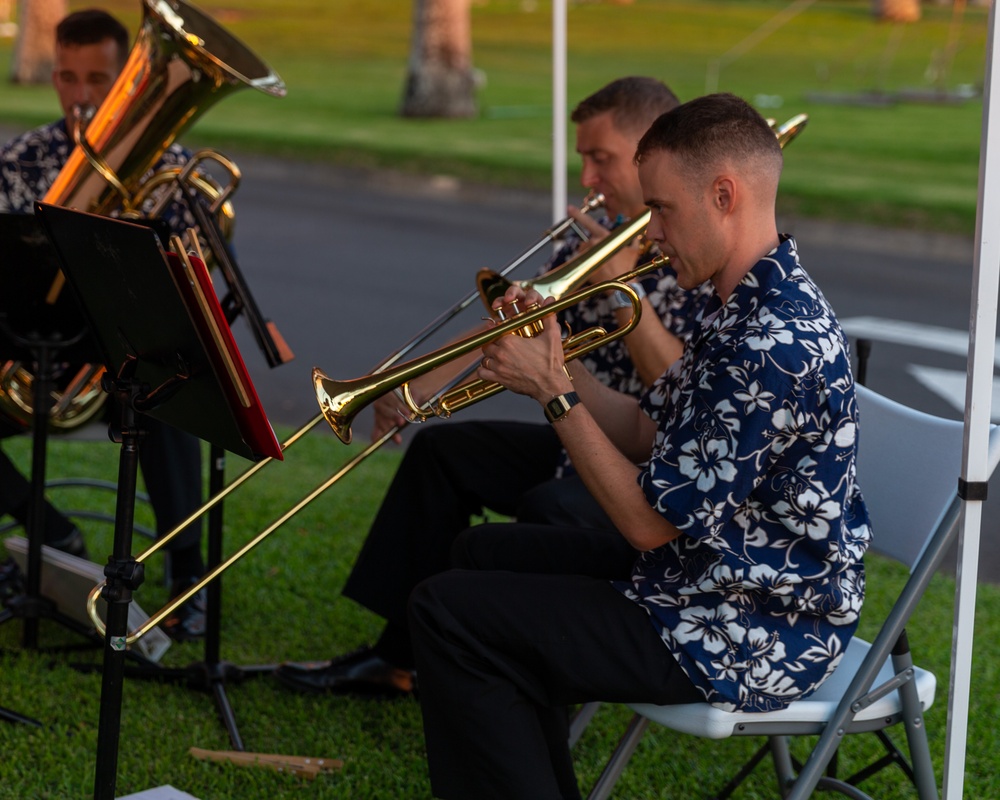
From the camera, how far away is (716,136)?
7.64ft

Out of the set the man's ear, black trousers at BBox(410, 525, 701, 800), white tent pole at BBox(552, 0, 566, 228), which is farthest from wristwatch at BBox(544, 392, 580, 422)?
white tent pole at BBox(552, 0, 566, 228)

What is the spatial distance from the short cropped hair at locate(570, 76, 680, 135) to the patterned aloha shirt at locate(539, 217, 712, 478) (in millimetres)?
245

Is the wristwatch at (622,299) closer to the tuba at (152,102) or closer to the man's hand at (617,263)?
the man's hand at (617,263)

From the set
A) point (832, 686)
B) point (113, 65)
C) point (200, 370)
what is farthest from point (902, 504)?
point (113, 65)

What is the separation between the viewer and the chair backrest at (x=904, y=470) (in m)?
2.47

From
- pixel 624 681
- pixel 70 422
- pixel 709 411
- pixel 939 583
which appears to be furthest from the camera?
pixel 939 583

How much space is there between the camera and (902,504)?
2.58 meters

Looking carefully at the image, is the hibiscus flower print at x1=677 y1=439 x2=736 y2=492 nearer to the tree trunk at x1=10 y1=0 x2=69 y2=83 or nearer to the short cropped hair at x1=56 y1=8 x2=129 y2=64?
the short cropped hair at x1=56 y1=8 x2=129 y2=64

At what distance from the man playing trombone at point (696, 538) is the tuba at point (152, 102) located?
4.52ft

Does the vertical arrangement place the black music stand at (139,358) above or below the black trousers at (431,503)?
above

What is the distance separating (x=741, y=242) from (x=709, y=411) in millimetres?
359

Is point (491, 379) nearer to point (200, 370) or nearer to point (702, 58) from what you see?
point (200, 370)

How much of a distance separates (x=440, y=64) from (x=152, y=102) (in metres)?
12.2

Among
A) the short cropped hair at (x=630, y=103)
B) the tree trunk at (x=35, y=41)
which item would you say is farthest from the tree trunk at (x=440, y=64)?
the short cropped hair at (x=630, y=103)
